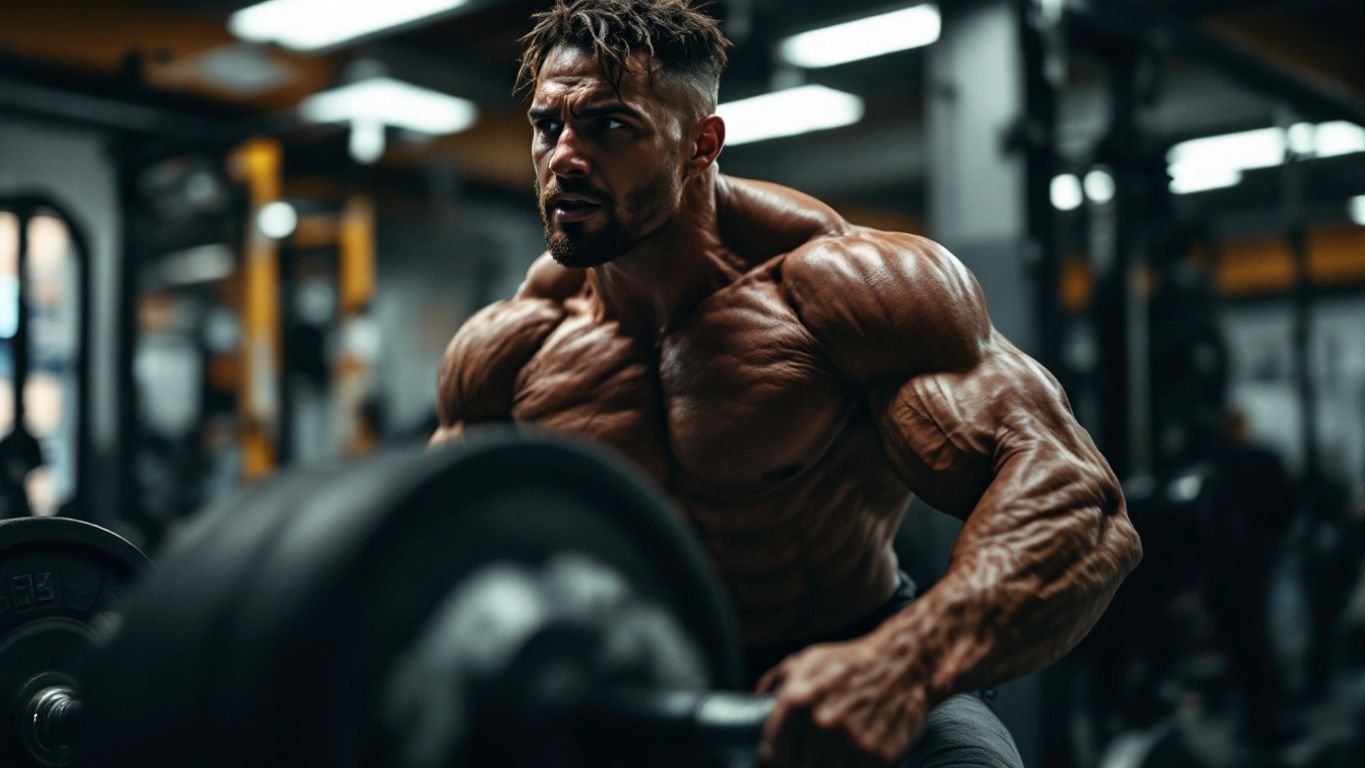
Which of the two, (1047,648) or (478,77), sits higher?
(478,77)

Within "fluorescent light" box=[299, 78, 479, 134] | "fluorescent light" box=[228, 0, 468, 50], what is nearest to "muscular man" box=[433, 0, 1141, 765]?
"fluorescent light" box=[228, 0, 468, 50]

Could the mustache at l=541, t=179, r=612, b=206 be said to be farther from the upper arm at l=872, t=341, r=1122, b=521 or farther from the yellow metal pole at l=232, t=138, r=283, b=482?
the yellow metal pole at l=232, t=138, r=283, b=482

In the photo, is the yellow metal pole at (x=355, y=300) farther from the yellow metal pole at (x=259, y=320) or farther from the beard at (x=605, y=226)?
the beard at (x=605, y=226)

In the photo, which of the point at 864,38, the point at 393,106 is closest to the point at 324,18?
the point at 393,106

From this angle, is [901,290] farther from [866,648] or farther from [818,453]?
[866,648]

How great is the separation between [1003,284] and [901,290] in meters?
1.86

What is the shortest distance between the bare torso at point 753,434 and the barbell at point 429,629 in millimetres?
419

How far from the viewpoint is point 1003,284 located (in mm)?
2959

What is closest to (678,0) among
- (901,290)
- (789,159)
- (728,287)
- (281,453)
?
(728,287)

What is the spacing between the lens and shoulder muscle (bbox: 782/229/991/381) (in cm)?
117

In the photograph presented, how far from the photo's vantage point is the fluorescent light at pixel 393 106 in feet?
19.3

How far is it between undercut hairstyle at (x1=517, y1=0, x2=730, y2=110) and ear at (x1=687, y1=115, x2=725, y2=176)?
0.06 feet

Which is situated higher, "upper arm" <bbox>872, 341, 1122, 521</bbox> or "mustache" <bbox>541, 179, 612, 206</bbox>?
"mustache" <bbox>541, 179, 612, 206</bbox>

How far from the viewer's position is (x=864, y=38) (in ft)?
Answer: 15.0
